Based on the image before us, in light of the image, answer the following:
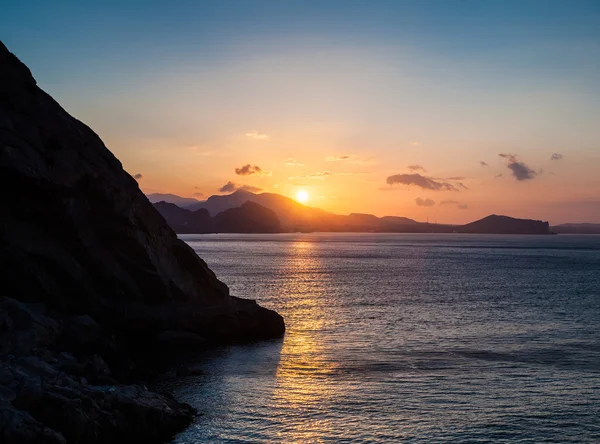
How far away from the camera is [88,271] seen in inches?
1737

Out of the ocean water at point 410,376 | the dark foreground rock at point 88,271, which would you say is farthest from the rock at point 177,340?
the ocean water at point 410,376

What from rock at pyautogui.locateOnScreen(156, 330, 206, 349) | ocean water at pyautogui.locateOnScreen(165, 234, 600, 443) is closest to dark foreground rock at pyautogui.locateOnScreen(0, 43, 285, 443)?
rock at pyautogui.locateOnScreen(156, 330, 206, 349)

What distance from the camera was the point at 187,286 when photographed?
49812 millimetres

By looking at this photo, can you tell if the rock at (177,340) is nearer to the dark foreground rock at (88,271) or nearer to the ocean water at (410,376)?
the dark foreground rock at (88,271)

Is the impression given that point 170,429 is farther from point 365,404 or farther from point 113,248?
point 113,248

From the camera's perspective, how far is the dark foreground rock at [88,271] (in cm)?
3466

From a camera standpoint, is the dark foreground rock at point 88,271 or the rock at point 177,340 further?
the rock at point 177,340

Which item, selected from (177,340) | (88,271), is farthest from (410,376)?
(88,271)

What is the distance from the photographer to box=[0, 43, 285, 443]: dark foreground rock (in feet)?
114

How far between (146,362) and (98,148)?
59.8ft

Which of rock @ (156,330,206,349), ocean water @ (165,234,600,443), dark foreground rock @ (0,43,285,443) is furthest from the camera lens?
rock @ (156,330,206,349)

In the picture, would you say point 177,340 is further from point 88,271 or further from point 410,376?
point 410,376

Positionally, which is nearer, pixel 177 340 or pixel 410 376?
pixel 410 376

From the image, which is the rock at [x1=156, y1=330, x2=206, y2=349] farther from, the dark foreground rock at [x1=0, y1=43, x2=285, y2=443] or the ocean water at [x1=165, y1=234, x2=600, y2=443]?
the ocean water at [x1=165, y1=234, x2=600, y2=443]
